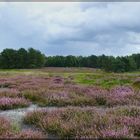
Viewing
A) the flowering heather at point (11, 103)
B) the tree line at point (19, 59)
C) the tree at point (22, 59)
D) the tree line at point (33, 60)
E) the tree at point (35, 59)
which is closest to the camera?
the flowering heather at point (11, 103)

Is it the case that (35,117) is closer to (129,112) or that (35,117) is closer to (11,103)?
(129,112)

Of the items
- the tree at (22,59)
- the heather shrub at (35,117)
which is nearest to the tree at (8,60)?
the tree at (22,59)

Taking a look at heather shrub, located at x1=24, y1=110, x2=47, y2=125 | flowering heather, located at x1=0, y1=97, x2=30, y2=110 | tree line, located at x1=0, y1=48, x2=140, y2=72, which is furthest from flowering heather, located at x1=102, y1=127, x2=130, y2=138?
tree line, located at x1=0, y1=48, x2=140, y2=72

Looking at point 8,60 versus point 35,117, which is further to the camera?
point 8,60

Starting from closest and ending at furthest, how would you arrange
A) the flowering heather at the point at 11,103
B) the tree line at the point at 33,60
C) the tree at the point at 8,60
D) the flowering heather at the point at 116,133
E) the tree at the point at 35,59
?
the flowering heather at the point at 116,133, the flowering heather at the point at 11,103, the tree line at the point at 33,60, the tree at the point at 8,60, the tree at the point at 35,59

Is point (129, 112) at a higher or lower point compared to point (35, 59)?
lower

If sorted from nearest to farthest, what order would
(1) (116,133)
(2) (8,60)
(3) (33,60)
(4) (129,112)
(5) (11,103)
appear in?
1. (1) (116,133)
2. (4) (129,112)
3. (5) (11,103)
4. (2) (8,60)
5. (3) (33,60)

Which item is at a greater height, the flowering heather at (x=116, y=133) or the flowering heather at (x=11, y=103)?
the flowering heather at (x=116, y=133)

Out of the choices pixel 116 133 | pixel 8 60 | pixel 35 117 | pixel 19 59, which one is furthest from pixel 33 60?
pixel 116 133

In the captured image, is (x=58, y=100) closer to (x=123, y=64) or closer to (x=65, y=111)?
(x=65, y=111)

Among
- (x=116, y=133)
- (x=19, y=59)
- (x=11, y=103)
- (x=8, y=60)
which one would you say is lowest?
(x=11, y=103)

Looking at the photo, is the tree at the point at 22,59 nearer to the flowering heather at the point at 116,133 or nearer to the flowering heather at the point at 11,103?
the flowering heather at the point at 11,103

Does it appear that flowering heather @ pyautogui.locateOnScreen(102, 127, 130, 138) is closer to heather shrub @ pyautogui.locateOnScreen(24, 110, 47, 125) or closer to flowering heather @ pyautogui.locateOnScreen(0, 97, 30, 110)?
heather shrub @ pyautogui.locateOnScreen(24, 110, 47, 125)

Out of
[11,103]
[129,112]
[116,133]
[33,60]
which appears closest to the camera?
[116,133]
